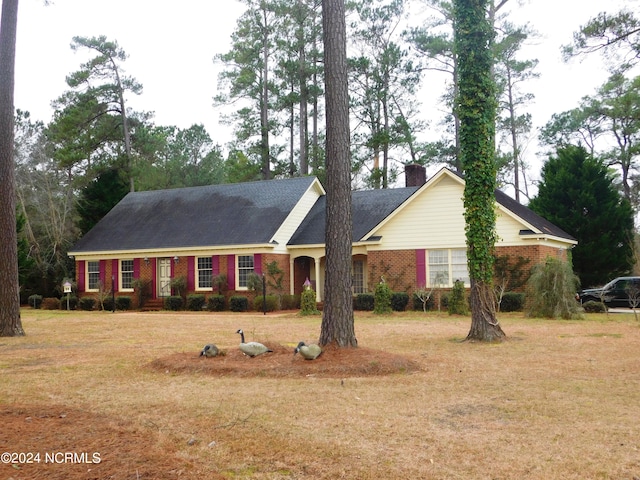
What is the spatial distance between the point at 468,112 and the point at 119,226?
21965 millimetres

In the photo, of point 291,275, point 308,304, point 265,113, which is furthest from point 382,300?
point 265,113

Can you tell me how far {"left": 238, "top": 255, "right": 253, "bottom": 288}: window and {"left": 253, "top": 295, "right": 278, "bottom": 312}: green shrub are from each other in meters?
1.59

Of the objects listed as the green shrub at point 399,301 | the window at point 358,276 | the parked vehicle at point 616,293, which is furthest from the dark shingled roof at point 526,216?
the window at point 358,276

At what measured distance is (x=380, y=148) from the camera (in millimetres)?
39188

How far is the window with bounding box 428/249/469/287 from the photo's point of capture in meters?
23.1

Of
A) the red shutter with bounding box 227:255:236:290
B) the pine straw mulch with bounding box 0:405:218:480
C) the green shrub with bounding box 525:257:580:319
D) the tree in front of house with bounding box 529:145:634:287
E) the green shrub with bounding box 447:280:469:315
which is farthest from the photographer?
the tree in front of house with bounding box 529:145:634:287

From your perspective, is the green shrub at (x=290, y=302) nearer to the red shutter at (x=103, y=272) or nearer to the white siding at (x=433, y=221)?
the white siding at (x=433, y=221)

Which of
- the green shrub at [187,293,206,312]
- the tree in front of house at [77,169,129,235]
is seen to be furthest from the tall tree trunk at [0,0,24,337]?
the tree in front of house at [77,169,129,235]

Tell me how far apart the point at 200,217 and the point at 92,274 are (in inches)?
234

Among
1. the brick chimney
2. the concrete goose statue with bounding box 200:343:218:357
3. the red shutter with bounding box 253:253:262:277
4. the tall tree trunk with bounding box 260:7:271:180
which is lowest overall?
the concrete goose statue with bounding box 200:343:218:357

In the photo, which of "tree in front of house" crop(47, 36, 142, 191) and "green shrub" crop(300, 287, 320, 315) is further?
"tree in front of house" crop(47, 36, 142, 191)

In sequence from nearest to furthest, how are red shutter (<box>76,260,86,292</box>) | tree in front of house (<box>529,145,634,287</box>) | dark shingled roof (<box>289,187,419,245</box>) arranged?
dark shingled roof (<box>289,187,419,245</box>)
tree in front of house (<box>529,145,634,287</box>)
red shutter (<box>76,260,86,292</box>)

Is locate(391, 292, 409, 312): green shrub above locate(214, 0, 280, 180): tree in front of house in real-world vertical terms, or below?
below

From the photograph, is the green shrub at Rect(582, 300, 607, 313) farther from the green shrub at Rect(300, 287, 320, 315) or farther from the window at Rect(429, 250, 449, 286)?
the green shrub at Rect(300, 287, 320, 315)
